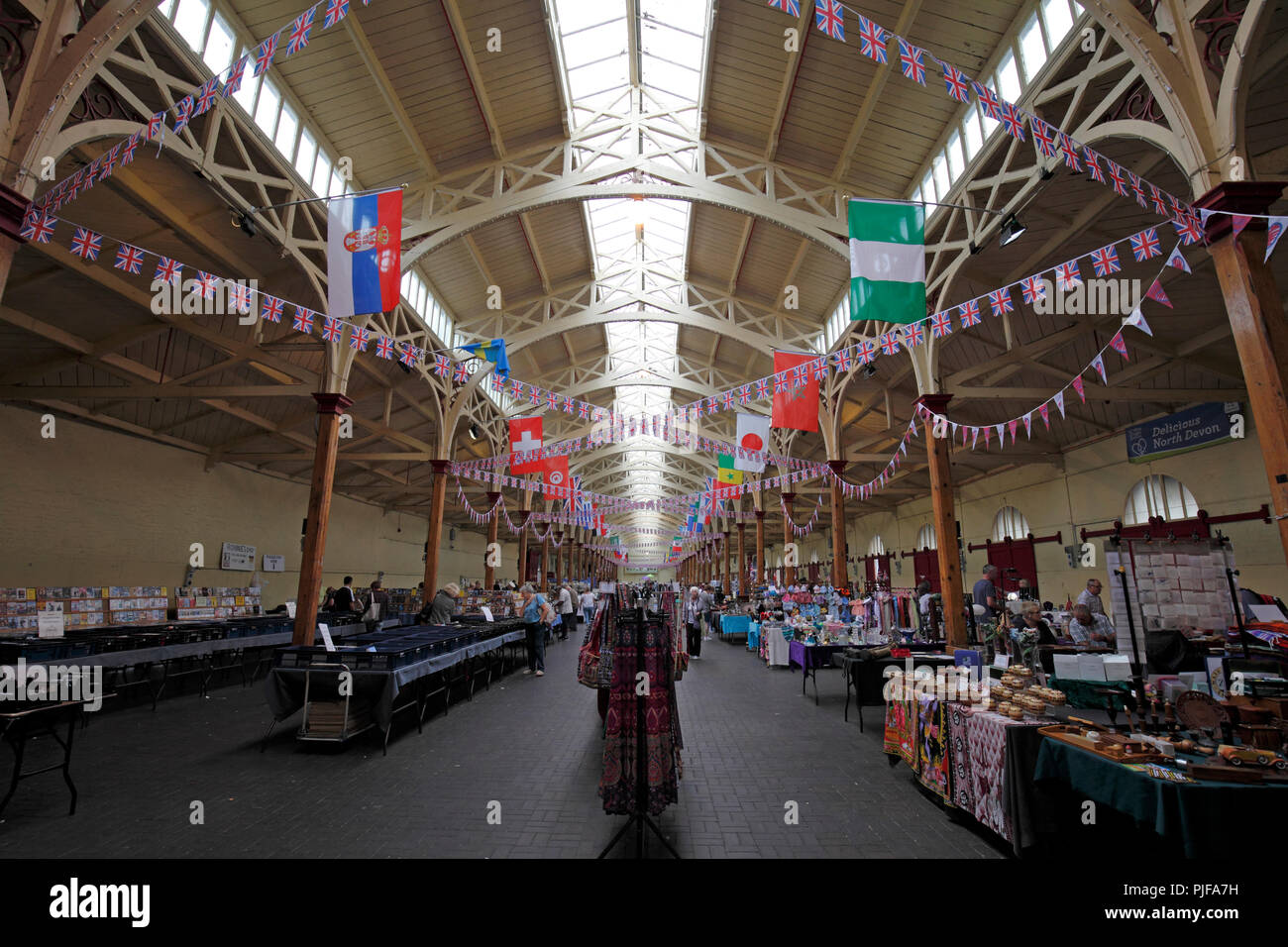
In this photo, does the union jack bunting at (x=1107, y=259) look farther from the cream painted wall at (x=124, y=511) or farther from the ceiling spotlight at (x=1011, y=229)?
the cream painted wall at (x=124, y=511)

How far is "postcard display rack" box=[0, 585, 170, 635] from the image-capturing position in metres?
9.78

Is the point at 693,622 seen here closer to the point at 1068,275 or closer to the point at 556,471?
the point at 556,471

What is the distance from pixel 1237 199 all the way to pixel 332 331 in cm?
1202

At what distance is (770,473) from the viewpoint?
2884cm

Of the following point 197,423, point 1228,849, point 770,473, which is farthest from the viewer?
point 770,473

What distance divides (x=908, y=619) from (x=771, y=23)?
1216 cm

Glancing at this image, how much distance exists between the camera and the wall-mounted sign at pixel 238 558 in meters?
16.6

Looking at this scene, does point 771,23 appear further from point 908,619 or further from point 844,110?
point 908,619

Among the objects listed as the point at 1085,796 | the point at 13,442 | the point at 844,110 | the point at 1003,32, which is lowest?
the point at 1085,796

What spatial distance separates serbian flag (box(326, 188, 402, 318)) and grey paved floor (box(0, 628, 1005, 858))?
5.37 meters

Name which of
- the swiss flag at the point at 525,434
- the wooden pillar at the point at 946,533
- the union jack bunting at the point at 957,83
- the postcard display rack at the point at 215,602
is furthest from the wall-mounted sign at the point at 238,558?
the union jack bunting at the point at 957,83

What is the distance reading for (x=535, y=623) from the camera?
1222 cm
